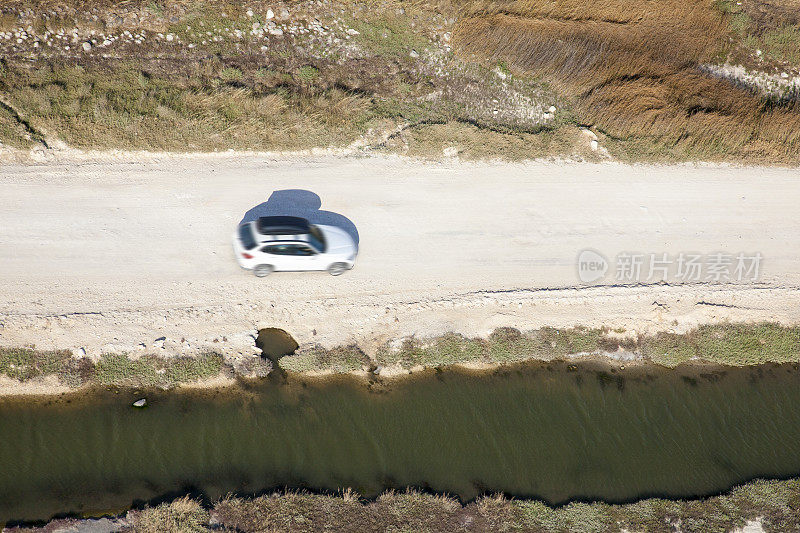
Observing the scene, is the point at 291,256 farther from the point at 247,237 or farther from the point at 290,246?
the point at 247,237

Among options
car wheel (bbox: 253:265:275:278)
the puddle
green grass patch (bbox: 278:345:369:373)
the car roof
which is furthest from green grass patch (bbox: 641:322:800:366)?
car wheel (bbox: 253:265:275:278)

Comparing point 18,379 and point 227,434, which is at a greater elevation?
point 18,379

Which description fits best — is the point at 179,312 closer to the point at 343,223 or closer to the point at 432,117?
the point at 343,223

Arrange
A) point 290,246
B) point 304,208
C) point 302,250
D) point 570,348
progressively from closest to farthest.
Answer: point 290,246 → point 302,250 → point 304,208 → point 570,348

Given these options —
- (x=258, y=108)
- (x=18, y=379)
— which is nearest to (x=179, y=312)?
(x=18, y=379)

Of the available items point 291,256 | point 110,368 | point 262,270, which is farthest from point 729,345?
point 110,368
